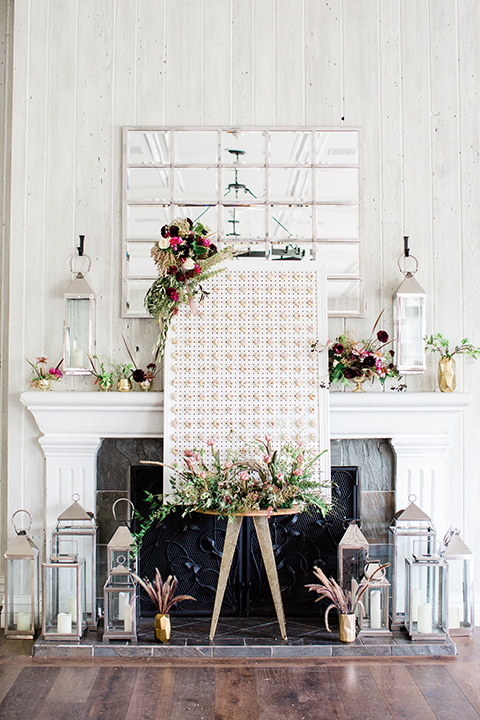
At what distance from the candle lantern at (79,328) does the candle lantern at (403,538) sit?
1793 mm

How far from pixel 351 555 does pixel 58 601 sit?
57.9 inches

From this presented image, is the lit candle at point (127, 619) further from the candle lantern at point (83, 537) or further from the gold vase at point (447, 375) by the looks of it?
the gold vase at point (447, 375)

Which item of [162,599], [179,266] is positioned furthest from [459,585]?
[179,266]

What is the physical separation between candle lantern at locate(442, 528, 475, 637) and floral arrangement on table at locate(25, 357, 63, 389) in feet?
7.11

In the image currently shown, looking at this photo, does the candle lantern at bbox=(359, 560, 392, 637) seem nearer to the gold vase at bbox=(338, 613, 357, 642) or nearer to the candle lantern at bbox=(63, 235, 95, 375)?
the gold vase at bbox=(338, 613, 357, 642)

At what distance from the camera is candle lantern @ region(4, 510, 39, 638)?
297cm

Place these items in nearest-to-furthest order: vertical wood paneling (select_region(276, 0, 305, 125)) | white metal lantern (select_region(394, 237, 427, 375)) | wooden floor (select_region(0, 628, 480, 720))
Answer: wooden floor (select_region(0, 628, 480, 720)) → white metal lantern (select_region(394, 237, 427, 375)) → vertical wood paneling (select_region(276, 0, 305, 125))

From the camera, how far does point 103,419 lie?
122 inches

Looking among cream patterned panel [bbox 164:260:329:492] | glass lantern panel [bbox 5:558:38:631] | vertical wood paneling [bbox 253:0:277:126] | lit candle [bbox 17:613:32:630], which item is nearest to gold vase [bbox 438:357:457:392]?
cream patterned panel [bbox 164:260:329:492]

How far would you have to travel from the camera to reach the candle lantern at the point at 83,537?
2979 mm

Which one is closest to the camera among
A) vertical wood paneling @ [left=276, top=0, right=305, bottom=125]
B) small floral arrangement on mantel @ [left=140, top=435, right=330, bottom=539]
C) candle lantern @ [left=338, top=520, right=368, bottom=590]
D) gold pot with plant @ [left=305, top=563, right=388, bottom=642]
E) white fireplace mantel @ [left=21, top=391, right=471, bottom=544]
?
small floral arrangement on mantel @ [left=140, top=435, right=330, bottom=539]

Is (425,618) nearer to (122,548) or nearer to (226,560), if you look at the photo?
(226,560)

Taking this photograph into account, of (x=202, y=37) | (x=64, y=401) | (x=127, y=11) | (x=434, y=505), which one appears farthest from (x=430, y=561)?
(x=127, y=11)

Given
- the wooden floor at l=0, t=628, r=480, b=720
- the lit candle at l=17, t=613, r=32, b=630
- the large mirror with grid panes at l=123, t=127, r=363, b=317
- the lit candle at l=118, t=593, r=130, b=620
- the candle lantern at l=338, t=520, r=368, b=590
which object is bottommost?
the wooden floor at l=0, t=628, r=480, b=720
